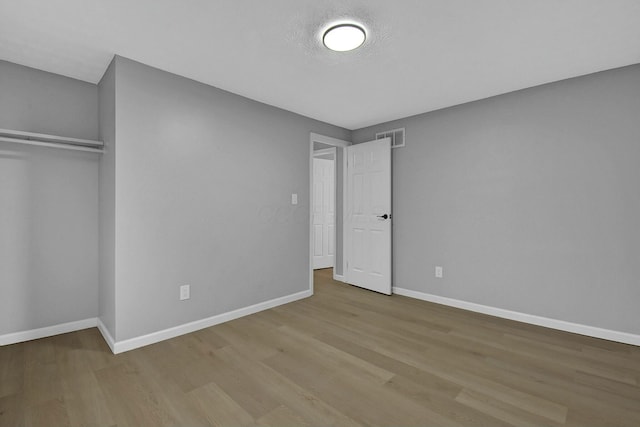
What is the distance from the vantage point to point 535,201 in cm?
302

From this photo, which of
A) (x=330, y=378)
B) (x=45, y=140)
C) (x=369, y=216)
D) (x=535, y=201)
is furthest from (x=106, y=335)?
(x=535, y=201)

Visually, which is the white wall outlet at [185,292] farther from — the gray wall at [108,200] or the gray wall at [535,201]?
the gray wall at [535,201]

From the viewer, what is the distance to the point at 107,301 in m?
2.61

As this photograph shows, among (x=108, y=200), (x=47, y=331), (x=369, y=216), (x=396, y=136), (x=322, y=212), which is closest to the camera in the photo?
(x=108, y=200)

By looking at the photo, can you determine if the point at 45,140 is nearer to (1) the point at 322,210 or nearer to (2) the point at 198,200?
(2) the point at 198,200

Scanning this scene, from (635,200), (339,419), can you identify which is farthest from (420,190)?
(339,419)

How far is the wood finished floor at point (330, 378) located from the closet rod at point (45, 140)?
5.54 feet

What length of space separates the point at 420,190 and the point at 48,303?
415cm

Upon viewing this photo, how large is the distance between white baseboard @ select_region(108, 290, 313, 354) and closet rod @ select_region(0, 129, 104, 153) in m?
1.64

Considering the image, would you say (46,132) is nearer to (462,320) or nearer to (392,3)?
(392,3)

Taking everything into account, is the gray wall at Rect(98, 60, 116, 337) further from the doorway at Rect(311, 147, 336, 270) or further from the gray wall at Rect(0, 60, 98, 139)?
the doorway at Rect(311, 147, 336, 270)

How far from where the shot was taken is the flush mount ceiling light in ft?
6.55

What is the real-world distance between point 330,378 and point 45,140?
322 cm

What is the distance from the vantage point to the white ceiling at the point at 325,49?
6.01ft
